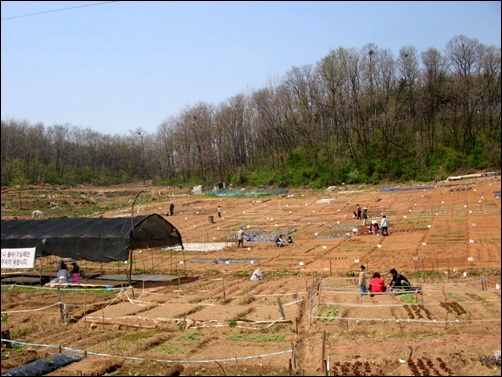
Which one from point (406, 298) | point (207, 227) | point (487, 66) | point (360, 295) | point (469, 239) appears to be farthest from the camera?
point (487, 66)

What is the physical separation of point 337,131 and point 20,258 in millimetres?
49676

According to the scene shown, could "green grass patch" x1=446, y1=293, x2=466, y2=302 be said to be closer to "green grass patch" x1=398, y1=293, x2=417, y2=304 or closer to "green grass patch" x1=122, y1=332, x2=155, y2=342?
"green grass patch" x1=398, y1=293, x2=417, y2=304

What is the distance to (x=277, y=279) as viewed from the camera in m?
19.3

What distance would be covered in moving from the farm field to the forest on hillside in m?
18.6

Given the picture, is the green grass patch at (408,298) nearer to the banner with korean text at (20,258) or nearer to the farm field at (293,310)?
the farm field at (293,310)

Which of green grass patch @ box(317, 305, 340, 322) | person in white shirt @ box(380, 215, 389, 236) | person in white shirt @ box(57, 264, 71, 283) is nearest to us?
green grass patch @ box(317, 305, 340, 322)

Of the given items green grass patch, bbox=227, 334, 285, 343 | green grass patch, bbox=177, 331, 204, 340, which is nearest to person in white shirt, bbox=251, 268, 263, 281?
green grass patch, bbox=177, 331, 204, 340

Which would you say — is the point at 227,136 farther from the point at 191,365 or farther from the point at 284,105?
the point at 191,365

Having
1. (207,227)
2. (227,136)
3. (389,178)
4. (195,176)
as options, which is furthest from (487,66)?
(195,176)

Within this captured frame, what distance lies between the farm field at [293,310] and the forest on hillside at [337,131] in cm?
1860

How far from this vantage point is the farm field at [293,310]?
31.7ft

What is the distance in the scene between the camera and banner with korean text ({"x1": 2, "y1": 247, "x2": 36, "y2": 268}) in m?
16.8

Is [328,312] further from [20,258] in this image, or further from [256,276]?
[20,258]

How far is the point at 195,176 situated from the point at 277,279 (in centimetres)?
6113
